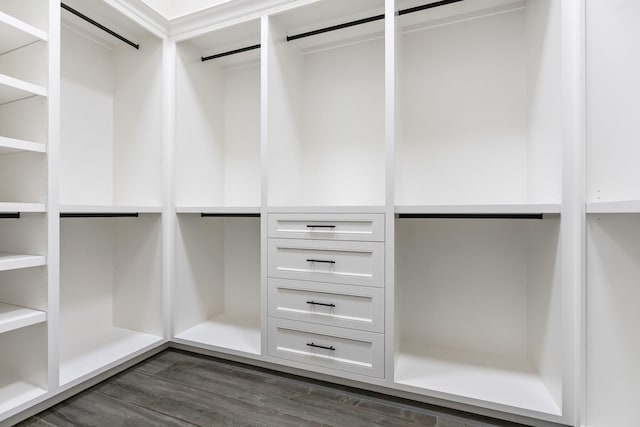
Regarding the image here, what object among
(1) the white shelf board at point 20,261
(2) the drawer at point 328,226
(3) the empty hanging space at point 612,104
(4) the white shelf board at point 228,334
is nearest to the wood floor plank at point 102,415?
(4) the white shelf board at point 228,334

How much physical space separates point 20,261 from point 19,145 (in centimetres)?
46

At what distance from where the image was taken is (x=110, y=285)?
211 cm

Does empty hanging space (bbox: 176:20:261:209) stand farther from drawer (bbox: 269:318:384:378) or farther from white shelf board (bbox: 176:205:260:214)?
drawer (bbox: 269:318:384:378)

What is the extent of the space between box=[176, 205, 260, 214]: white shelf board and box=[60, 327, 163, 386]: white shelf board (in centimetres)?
78

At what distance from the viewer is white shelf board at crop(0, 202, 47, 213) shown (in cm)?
120

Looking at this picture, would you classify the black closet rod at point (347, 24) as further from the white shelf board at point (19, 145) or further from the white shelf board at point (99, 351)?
the white shelf board at point (99, 351)

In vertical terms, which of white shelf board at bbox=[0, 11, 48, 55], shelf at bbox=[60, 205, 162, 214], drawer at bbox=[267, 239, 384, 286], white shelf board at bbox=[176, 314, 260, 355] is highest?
white shelf board at bbox=[0, 11, 48, 55]

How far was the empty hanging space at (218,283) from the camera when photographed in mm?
1926

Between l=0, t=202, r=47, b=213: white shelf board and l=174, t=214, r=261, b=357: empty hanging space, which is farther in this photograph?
l=174, t=214, r=261, b=357: empty hanging space

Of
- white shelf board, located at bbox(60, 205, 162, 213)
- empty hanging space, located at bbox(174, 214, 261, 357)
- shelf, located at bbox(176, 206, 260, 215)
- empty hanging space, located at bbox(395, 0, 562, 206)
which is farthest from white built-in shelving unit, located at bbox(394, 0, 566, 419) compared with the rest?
white shelf board, located at bbox(60, 205, 162, 213)

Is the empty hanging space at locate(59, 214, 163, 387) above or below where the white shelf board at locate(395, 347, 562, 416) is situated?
above

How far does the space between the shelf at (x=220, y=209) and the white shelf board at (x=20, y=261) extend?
2.28ft

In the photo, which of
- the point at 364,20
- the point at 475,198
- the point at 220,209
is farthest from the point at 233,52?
the point at 475,198

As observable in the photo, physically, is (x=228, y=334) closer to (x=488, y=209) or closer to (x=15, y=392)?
(x=15, y=392)
